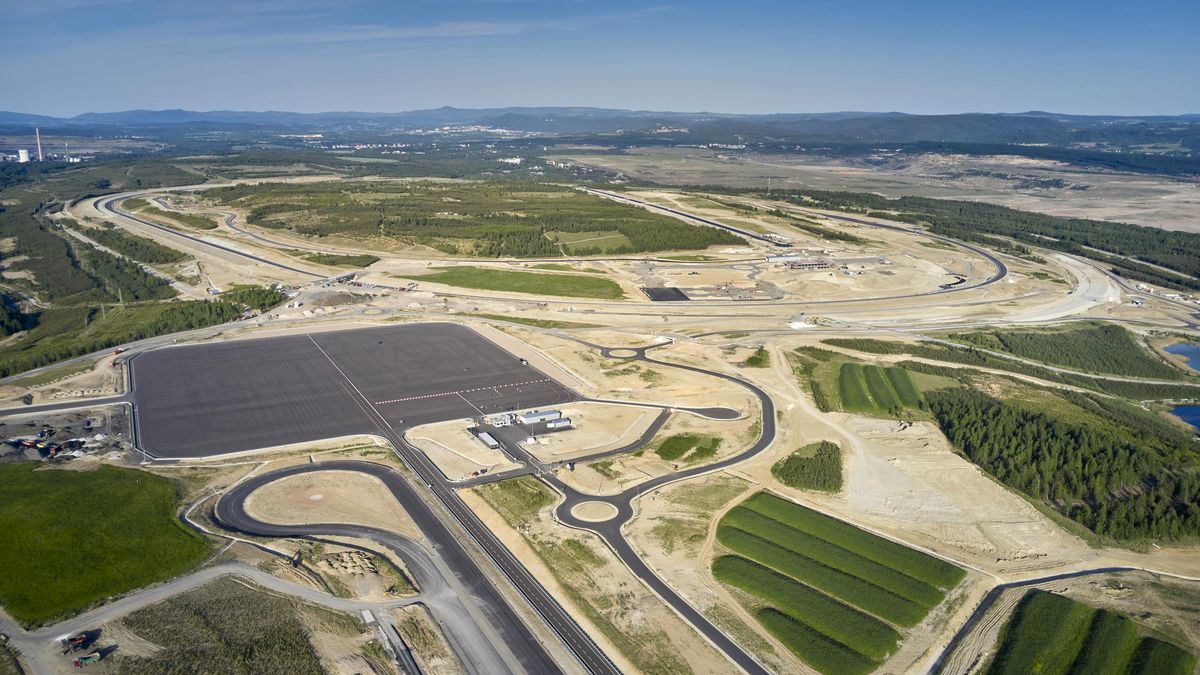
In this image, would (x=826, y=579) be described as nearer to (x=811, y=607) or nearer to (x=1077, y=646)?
(x=811, y=607)

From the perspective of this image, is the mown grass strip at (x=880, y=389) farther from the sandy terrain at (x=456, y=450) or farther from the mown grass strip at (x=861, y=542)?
the sandy terrain at (x=456, y=450)

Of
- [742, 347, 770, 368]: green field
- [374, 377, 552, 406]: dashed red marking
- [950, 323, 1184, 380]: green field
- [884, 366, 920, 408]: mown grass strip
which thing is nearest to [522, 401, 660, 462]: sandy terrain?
[374, 377, 552, 406]: dashed red marking

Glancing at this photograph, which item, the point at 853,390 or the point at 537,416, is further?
the point at 853,390

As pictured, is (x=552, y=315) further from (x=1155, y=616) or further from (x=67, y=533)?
(x=1155, y=616)

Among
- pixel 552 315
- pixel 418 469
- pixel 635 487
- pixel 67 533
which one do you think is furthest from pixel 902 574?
pixel 552 315

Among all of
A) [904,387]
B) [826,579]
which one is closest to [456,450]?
[826,579]

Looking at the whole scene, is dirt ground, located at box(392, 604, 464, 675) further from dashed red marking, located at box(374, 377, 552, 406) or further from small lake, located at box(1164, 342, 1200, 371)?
small lake, located at box(1164, 342, 1200, 371)
